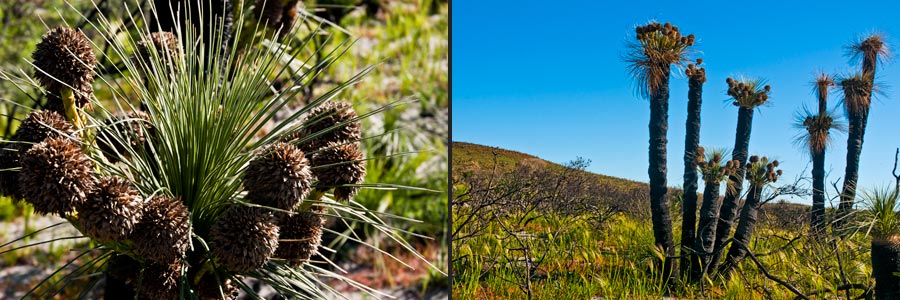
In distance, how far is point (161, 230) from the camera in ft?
2.88

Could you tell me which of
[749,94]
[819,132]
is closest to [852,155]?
[819,132]

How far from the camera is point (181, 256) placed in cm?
98

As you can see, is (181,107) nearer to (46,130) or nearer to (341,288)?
(46,130)

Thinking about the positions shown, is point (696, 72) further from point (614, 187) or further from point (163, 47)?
point (163, 47)

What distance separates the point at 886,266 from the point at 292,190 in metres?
2.34

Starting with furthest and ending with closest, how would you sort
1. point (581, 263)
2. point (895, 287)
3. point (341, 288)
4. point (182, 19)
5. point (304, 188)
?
point (581, 263) < point (895, 287) < point (341, 288) < point (182, 19) < point (304, 188)

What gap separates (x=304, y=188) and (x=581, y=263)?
7.24ft

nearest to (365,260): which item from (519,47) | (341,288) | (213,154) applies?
(341,288)

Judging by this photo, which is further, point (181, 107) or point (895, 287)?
point (895, 287)

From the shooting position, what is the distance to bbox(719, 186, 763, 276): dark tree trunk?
2.76 m

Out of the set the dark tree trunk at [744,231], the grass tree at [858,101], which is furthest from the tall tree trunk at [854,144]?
the dark tree trunk at [744,231]

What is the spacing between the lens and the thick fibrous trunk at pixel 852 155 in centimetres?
257

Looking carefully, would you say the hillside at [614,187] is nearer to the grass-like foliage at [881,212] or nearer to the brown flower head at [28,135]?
the grass-like foliage at [881,212]

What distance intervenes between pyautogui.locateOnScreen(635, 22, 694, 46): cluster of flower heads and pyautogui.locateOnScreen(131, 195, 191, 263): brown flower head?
2.23m
